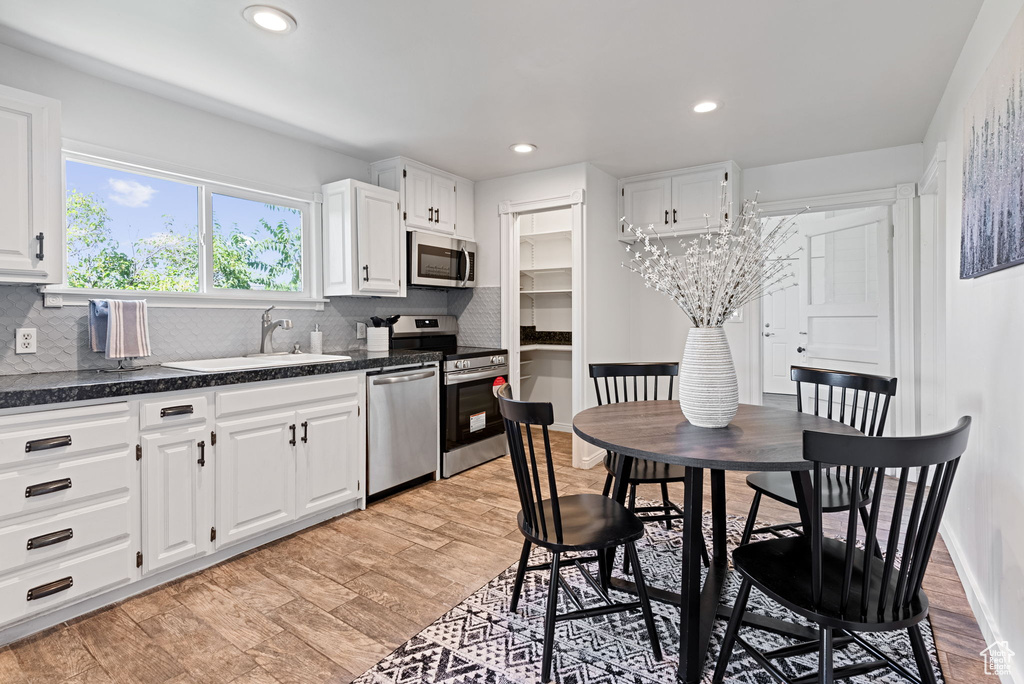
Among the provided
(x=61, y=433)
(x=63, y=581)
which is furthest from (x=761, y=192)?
(x=63, y=581)

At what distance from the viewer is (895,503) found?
117 centimetres

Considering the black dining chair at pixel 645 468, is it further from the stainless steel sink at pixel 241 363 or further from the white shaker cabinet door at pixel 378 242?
the white shaker cabinet door at pixel 378 242

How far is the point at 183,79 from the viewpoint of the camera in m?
2.65

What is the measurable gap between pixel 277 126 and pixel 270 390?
180 centimetres

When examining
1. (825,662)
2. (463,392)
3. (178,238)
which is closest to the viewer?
(825,662)

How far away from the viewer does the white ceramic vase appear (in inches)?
74.4

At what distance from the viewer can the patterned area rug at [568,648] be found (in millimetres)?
1720

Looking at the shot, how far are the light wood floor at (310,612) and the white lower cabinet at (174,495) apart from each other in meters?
0.17

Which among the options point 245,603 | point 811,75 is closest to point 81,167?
point 245,603

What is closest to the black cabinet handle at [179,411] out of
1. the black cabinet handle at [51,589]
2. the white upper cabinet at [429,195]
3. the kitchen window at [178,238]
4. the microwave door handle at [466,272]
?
the black cabinet handle at [51,589]

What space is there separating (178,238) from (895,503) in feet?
11.8

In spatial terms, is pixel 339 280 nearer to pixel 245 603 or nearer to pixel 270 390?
pixel 270 390

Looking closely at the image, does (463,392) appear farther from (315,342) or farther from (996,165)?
(996,165)

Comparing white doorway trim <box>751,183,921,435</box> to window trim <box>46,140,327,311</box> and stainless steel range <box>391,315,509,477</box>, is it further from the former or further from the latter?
window trim <box>46,140,327,311</box>
